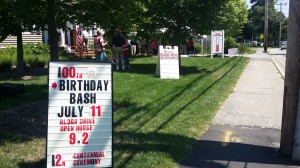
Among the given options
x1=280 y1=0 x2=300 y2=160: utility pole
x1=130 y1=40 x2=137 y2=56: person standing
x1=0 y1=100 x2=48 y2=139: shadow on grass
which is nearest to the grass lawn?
x1=0 y1=100 x2=48 y2=139: shadow on grass

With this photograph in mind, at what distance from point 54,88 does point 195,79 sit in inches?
386

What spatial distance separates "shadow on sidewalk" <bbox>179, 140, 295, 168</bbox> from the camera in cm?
527

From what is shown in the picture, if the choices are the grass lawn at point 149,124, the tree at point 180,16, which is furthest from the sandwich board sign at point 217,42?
the grass lawn at point 149,124

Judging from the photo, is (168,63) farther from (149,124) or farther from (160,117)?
(149,124)

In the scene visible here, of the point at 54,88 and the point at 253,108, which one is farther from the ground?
the point at 54,88

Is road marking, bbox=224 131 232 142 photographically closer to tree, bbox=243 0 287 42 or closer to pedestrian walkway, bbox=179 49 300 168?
pedestrian walkway, bbox=179 49 300 168

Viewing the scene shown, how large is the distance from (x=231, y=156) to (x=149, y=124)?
188 centimetres

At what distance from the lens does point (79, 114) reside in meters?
4.45

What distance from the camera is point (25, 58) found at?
1697 cm

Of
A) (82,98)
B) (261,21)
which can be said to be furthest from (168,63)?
(261,21)

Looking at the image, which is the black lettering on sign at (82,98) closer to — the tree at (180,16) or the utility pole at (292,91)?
the utility pole at (292,91)

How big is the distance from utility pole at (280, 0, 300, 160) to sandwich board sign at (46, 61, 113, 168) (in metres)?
2.63

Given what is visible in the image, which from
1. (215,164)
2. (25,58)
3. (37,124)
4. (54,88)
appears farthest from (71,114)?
(25,58)

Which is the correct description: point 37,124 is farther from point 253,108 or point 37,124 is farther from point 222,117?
point 253,108
